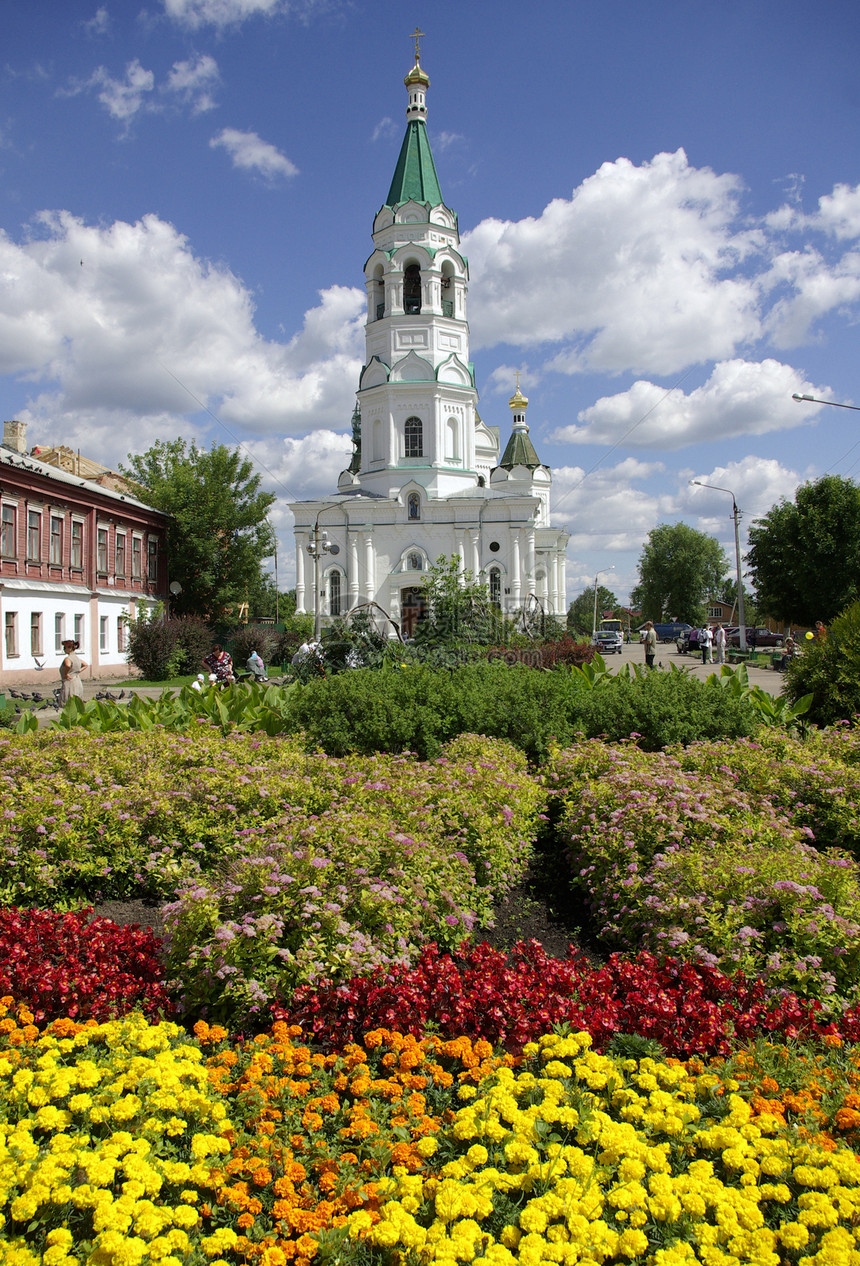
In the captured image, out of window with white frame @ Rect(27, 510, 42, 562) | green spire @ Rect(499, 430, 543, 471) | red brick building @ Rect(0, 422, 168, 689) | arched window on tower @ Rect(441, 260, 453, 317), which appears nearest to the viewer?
red brick building @ Rect(0, 422, 168, 689)

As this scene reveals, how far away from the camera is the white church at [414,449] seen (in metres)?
40.2

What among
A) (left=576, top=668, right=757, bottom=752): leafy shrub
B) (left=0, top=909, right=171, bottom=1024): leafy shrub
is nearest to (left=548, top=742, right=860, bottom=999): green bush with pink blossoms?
(left=576, top=668, right=757, bottom=752): leafy shrub

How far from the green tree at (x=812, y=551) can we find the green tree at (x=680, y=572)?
37.4m

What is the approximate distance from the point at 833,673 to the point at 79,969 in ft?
→ 29.6

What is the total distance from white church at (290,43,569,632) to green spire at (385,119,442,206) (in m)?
0.07

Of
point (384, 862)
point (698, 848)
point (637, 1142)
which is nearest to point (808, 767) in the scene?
point (698, 848)

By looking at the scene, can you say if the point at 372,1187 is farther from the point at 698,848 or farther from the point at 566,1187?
the point at 698,848

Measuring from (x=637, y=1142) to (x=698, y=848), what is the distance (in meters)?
2.36

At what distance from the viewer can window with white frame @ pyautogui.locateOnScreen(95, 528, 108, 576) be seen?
2839cm

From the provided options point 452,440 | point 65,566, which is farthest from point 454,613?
point 452,440

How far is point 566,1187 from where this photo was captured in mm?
2312

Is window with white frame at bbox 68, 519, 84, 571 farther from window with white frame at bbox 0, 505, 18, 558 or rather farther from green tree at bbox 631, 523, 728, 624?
Answer: green tree at bbox 631, 523, 728, 624

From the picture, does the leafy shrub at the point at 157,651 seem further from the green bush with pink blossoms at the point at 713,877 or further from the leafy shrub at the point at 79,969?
the leafy shrub at the point at 79,969

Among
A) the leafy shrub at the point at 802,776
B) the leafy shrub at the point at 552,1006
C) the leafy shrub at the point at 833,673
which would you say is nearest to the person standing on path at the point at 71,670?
the leafy shrub at the point at 802,776
